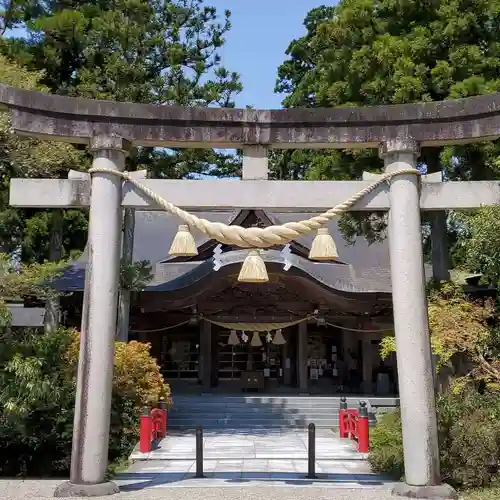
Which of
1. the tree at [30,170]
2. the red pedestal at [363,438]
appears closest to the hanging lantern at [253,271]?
the red pedestal at [363,438]

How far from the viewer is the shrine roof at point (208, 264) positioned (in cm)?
1819

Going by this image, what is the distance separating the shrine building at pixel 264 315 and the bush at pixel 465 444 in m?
8.50

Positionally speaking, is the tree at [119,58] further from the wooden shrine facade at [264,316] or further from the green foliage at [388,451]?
the green foliage at [388,451]

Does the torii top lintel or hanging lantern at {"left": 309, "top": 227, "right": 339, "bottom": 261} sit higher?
the torii top lintel

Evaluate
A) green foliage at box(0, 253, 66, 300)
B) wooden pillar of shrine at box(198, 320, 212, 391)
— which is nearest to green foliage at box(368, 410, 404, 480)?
green foliage at box(0, 253, 66, 300)

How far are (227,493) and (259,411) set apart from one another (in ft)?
30.6

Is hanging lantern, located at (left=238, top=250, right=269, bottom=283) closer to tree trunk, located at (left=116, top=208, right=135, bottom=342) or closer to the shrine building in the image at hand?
tree trunk, located at (left=116, top=208, right=135, bottom=342)

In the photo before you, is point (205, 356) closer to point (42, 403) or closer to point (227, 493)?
point (42, 403)

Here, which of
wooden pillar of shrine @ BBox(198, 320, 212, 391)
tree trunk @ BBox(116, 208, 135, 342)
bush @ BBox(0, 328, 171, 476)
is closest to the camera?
bush @ BBox(0, 328, 171, 476)

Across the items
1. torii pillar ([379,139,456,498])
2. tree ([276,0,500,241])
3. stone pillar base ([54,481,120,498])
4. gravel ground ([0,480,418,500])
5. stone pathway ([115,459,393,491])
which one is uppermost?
tree ([276,0,500,241])

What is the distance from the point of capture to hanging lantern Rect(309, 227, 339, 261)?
7234mm

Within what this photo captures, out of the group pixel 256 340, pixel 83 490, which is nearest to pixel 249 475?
pixel 83 490

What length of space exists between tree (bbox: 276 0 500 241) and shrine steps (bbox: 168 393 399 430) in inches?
211

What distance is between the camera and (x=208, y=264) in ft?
60.7
